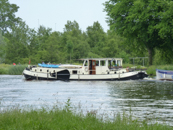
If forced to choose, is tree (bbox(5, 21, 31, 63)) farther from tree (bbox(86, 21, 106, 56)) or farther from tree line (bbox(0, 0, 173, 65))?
tree (bbox(86, 21, 106, 56))

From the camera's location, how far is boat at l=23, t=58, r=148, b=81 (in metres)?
48.7

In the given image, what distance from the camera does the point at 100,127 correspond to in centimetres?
1140

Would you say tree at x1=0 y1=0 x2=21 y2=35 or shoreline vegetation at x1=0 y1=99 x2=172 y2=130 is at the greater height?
tree at x1=0 y1=0 x2=21 y2=35

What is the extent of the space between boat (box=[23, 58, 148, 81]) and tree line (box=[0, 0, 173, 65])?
25.3ft

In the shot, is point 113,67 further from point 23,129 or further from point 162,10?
point 23,129

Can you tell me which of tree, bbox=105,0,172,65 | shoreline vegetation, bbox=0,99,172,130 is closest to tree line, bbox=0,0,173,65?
tree, bbox=105,0,172,65

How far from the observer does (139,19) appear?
54.2m

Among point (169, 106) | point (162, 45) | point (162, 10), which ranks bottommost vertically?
point (169, 106)

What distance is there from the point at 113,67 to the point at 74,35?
1958 inches

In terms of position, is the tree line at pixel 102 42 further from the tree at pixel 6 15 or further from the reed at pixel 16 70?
the reed at pixel 16 70

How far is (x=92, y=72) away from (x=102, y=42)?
48.4m

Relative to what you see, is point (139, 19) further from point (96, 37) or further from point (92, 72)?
point (96, 37)

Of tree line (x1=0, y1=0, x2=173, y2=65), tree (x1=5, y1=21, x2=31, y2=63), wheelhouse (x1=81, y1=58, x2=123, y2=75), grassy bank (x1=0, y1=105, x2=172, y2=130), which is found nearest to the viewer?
grassy bank (x1=0, y1=105, x2=172, y2=130)

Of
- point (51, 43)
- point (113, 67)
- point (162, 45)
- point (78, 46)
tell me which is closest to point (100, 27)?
point (78, 46)
